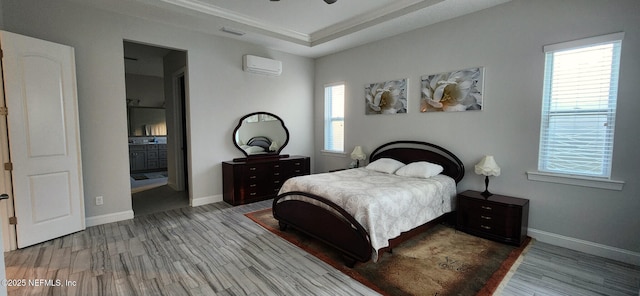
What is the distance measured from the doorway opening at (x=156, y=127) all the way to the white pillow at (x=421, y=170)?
142 inches

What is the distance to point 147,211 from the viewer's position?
4.36 metres

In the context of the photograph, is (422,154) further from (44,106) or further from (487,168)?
(44,106)

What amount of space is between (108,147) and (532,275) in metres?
5.08

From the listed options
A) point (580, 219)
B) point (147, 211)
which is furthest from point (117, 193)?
point (580, 219)

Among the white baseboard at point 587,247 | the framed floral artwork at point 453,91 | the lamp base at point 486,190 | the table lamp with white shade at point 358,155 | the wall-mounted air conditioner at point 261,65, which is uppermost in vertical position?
the wall-mounted air conditioner at point 261,65

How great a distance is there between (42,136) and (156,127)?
5812mm

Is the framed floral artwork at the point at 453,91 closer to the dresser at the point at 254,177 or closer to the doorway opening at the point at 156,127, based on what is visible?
the dresser at the point at 254,177

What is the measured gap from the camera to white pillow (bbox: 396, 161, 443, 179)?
3.75m

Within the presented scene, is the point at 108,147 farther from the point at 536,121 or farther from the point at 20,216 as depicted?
the point at 536,121

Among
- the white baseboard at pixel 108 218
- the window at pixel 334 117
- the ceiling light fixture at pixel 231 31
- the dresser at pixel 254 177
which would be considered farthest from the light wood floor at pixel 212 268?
the ceiling light fixture at pixel 231 31

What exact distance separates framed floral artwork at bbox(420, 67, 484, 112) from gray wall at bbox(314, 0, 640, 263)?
89 mm

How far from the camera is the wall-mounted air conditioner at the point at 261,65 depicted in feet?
16.3

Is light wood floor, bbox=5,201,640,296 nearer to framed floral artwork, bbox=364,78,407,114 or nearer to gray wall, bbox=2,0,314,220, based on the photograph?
gray wall, bbox=2,0,314,220

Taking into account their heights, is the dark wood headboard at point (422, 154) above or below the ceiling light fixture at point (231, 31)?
below
